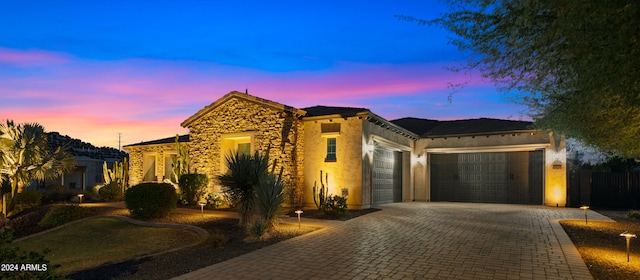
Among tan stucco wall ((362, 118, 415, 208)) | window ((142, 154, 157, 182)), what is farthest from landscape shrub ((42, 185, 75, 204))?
tan stucco wall ((362, 118, 415, 208))

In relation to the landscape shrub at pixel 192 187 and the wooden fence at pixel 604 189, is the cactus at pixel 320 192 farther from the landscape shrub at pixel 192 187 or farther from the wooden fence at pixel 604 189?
the wooden fence at pixel 604 189

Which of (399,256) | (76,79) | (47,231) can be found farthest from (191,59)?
(399,256)

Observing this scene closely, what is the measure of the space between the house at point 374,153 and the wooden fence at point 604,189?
0.84m

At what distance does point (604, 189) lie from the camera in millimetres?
18062

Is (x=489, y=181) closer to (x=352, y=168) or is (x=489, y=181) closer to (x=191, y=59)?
(x=352, y=168)

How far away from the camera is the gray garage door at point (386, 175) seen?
18006mm

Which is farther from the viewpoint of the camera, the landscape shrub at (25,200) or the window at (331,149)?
the landscape shrub at (25,200)

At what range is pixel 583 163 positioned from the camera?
20859mm

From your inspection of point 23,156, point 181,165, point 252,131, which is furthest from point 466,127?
point 23,156

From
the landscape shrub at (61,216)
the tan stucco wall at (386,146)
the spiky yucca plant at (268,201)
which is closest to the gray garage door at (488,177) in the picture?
the tan stucco wall at (386,146)

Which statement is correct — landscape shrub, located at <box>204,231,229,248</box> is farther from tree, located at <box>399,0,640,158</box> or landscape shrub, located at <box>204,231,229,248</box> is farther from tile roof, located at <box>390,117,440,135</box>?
tile roof, located at <box>390,117,440,135</box>

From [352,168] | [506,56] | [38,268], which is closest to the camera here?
[38,268]

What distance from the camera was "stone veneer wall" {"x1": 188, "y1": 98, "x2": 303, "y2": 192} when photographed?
1627 centimetres

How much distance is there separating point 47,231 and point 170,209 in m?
4.14
